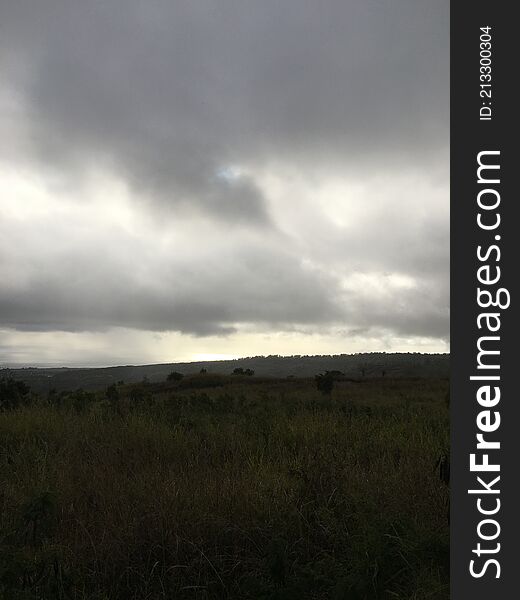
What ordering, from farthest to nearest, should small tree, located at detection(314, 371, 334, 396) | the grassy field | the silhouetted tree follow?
small tree, located at detection(314, 371, 334, 396), the silhouetted tree, the grassy field

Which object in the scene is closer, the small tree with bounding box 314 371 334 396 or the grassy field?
the grassy field

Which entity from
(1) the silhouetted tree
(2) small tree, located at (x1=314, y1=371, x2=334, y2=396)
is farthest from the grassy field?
(2) small tree, located at (x1=314, y1=371, x2=334, y2=396)

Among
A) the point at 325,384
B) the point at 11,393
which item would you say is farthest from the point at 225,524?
the point at 325,384

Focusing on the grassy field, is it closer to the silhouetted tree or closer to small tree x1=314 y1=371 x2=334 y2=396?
the silhouetted tree

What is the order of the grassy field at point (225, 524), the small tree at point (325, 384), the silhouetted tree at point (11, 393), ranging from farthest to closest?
A: the small tree at point (325, 384) < the silhouetted tree at point (11, 393) < the grassy field at point (225, 524)

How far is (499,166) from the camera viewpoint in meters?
2.41

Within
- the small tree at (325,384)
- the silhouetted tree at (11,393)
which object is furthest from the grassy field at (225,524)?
the small tree at (325,384)

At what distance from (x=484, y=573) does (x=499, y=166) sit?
1.97 metres

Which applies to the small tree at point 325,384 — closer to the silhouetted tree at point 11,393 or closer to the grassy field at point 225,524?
the silhouetted tree at point 11,393

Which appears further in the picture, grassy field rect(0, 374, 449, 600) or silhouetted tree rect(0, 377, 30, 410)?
silhouetted tree rect(0, 377, 30, 410)

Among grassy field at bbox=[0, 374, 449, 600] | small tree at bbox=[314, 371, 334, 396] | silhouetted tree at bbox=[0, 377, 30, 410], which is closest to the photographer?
grassy field at bbox=[0, 374, 449, 600]

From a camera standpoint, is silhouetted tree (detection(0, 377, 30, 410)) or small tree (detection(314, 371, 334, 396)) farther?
small tree (detection(314, 371, 334, 396))

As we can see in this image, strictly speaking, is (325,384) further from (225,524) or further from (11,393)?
(225,524)

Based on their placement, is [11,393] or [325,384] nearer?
[11,393]
